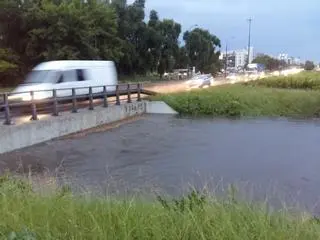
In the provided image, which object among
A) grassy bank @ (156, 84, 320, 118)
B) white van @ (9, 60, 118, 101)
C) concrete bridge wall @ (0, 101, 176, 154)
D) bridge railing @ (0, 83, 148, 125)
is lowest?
grassy bank @ (156, 84, 320, 118)

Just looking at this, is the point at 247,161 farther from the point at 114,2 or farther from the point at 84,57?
the point at 114,2

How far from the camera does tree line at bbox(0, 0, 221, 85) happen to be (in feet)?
154

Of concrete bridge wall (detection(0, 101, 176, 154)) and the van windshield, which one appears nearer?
concrete bridge wall (detection(0, 101, 176, 154))

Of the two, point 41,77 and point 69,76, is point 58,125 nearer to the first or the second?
point 41,77

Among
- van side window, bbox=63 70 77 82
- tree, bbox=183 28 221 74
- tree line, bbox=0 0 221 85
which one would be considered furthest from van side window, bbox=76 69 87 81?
tree, bbox=183 28 221 74

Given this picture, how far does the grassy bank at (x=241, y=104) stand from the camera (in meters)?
29.8

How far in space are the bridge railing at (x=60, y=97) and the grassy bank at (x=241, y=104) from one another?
2.58m

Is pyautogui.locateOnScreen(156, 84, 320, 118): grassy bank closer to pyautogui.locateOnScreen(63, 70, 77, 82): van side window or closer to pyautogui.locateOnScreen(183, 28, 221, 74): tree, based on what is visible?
pyautogui.locateOnScreen(63, 70, 77, 82): van side window

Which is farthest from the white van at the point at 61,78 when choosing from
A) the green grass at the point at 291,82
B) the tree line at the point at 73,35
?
the green grass at the point at 291,82

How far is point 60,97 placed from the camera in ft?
63.5

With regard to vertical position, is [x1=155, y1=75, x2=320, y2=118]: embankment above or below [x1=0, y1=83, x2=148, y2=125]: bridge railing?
below

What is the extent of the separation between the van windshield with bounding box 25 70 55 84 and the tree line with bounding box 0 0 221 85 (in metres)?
23.0

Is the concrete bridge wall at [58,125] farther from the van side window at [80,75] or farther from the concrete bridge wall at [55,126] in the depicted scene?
the van side window at [80,75]

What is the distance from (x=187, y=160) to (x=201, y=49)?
75.4 metres
